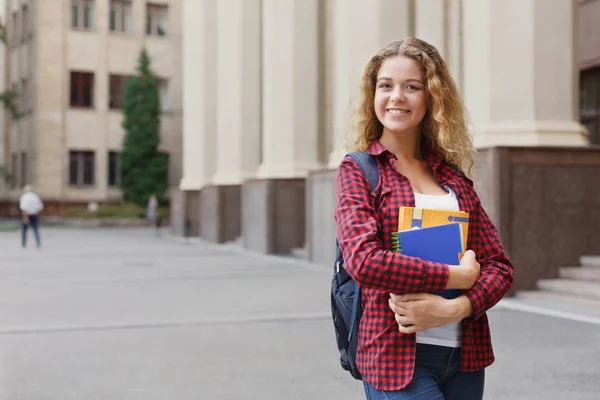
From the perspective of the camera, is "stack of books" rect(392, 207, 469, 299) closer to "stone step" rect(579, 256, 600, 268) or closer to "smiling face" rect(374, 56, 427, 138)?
"smiling face" rect(374, 56, 427, 138)

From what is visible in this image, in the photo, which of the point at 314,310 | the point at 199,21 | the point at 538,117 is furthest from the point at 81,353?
the point at 199,21

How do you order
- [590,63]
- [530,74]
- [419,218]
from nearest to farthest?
[419,218] < [530,74] < [590,63]

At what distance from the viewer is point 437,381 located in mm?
2461

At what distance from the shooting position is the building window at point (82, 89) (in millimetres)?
48344

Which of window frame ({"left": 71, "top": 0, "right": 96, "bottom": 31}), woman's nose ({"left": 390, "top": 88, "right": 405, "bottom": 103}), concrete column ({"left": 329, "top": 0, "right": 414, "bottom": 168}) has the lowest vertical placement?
woman's nose ({"left": 390, "top": 88, "right": 405, "bottom": 103})

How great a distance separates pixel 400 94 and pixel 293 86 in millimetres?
17294

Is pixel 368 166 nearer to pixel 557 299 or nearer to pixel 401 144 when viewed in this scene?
pixel 401 144

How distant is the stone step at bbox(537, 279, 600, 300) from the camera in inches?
410

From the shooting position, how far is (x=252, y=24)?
24062mm

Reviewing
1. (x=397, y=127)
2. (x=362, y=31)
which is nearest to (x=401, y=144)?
(x=397, y=127)

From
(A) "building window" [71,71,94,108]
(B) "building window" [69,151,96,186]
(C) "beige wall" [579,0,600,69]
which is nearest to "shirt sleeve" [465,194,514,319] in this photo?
(C) "beige wall" [579,0,600,69]

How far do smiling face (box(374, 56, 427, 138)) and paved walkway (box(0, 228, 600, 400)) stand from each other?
340 centimetres

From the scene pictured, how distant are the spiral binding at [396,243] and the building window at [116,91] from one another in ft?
159

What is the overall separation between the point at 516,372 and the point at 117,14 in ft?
152
